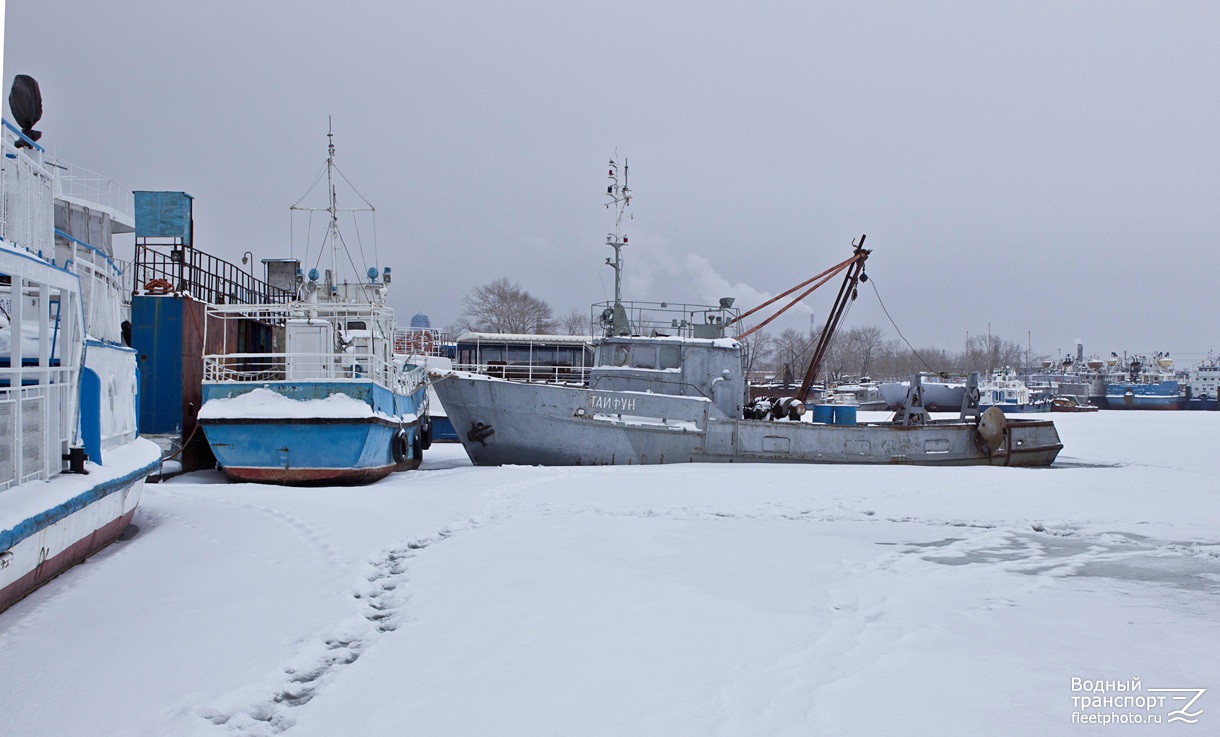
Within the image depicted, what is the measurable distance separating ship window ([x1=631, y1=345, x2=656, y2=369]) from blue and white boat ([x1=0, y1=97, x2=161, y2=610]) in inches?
389

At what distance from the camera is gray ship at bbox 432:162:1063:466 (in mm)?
15867

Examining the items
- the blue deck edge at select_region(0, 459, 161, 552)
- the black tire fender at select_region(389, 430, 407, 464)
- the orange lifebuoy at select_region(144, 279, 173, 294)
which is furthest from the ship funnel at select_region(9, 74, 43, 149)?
the orange lifebuoy at select_region(144, 279, 173, 294)

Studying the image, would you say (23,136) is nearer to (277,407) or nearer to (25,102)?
(25,102)

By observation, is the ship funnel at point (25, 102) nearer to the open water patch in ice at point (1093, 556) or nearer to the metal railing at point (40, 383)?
the metal railing at point (40, 383)

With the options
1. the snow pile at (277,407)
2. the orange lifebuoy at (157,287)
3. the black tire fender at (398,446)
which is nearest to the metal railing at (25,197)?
the snow pile at (277,407)

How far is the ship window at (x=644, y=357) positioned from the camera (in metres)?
17.2

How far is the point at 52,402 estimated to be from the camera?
659 centimetres

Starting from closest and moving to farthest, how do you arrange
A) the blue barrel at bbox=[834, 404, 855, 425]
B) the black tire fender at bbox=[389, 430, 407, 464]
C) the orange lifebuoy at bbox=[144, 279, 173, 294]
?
the black tire fender at bbox=[389, 430, 407, 464] < the orange lifebuoy at bbox=[144, 279, 173, 294] < the blue barrel at bbox=[834, 404, 855, 425]

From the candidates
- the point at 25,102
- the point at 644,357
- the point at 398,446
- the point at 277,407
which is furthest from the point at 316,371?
the point at 25,102

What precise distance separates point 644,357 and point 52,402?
38.7 ft

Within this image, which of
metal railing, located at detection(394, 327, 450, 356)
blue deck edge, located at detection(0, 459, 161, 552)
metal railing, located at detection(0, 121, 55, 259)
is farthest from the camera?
metal railing, located at detection(394, 327, 450, 356)

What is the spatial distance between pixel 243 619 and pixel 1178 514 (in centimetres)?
1034

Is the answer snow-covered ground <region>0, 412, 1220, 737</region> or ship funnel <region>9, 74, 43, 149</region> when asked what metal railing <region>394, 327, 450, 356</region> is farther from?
snow-covered ground <region>0, 412, 1220, 737</region>

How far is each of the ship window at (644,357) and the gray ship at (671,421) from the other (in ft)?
0.07
